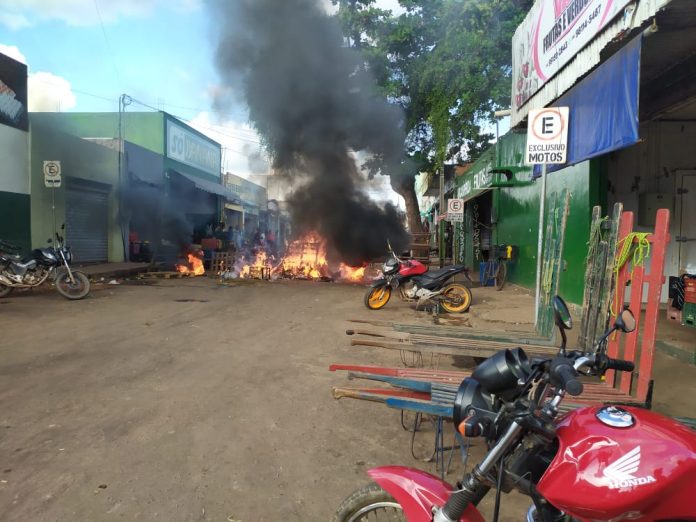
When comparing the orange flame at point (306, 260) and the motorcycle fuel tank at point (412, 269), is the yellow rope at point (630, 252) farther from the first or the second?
the orange flame at point (306, 260)

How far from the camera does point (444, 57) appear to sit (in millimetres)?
16203

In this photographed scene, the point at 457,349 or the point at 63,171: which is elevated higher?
the point at 63,171

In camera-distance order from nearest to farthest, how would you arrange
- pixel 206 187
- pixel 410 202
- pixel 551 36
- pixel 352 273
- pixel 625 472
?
1. pixel 625 472
2. pixel 551 36
3. pixel 352 273
4. pixel 410 202
5. pixel 206 187

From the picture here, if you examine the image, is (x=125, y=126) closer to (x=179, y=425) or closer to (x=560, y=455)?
(x=179, y=425)

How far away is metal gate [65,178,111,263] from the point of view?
14.5 meters

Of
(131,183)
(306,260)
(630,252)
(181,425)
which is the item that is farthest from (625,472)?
(131,183)

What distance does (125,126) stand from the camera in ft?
64.8

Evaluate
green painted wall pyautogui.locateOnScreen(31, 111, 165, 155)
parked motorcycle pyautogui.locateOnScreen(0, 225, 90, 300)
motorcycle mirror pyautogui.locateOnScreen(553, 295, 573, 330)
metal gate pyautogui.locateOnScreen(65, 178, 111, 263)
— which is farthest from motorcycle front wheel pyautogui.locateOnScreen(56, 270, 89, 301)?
green painted wall pyautogui.locateOnScreen(31, 111, 165, 155)

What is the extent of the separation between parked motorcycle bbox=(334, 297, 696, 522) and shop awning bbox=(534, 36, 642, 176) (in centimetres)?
368

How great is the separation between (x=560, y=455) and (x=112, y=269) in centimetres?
1469

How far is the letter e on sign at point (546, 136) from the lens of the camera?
Answer: 18.1 ft

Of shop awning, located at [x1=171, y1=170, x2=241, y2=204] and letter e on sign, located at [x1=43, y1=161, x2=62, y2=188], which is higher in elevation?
shop awning, located at [x1=171, y1=170, x2=241, y2=204]

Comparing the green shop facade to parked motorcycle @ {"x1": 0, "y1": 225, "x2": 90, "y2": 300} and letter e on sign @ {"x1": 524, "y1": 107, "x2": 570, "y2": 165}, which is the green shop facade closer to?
parked motorcycle @ {"x1": 0, "y1": 225, "x2": 90, "y2": 300}

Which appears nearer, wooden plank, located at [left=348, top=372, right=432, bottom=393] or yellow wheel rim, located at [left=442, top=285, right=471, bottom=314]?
wooden plank, located at [left=348, top=372, right=432, bottom=393]
